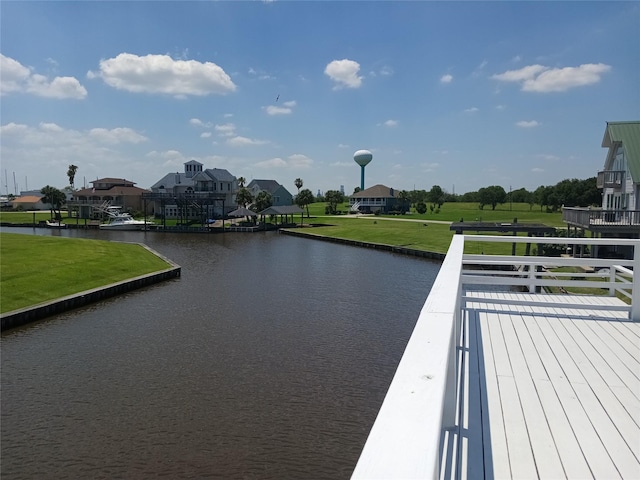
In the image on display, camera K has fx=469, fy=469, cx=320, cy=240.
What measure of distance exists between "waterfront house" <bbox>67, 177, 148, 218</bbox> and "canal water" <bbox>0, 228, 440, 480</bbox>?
75291mm


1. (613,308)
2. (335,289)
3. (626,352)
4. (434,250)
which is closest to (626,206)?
(434,250)

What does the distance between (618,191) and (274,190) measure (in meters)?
78.9

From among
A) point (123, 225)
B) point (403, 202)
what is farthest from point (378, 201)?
point (123, 225)

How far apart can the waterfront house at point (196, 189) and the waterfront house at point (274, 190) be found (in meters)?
10.7

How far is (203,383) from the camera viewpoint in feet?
44.8

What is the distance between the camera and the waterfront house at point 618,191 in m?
27.3

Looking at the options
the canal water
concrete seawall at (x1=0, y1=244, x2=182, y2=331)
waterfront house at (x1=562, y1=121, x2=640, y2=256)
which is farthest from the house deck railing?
concrete seawall at (x1=0, y1=244, x2=182, y2=331)

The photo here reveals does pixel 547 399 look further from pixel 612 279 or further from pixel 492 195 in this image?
pixel 492 195

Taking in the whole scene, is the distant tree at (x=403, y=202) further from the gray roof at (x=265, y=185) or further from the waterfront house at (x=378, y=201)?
the gray roof at (x=265, y=185)

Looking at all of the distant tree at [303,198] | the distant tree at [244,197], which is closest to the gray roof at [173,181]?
the distant tree at [244,197]

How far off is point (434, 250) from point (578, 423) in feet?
130

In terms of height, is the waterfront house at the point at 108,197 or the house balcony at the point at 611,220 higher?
the waterfront house at the point at 108,197

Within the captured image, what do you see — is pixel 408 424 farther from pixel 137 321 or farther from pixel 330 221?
pixel 330 221

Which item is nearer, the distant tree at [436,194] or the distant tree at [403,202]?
the distant tree at [403,202]
